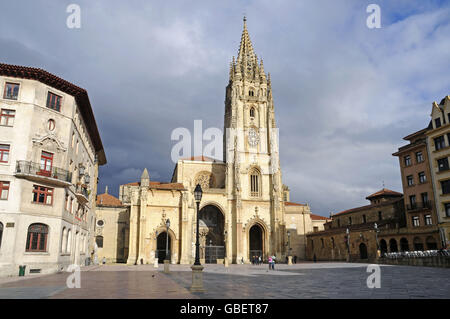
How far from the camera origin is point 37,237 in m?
22.8

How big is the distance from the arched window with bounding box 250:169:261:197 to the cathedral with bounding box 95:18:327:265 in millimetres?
159

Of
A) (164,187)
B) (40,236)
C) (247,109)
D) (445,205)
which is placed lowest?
(40,236)

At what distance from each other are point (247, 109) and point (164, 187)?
19.7m

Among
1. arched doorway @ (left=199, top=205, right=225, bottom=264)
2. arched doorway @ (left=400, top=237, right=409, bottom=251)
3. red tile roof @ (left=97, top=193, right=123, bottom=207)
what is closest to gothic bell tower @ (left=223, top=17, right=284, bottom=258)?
arched doorway @ (left=199, top=205, right=225, bottom=264)

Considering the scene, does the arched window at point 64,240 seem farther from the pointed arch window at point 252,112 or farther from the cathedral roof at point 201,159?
the pointed arch window at point 252,112

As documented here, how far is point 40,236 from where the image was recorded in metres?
23.0

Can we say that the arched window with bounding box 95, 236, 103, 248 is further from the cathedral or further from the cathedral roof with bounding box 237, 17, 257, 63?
the cathedral roof with bounding box 237, 17, 257, 63

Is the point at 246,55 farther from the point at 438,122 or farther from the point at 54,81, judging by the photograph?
the point at 54,81

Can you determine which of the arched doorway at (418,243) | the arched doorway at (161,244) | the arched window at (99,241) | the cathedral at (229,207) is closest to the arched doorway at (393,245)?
the arched doorway at (418,243)

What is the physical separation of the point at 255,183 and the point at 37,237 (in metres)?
35.2

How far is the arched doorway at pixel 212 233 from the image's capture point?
49375mm

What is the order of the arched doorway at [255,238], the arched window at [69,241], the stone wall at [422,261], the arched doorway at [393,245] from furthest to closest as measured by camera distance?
1. the arched doorway at [255,238]
2. the arched doorway at [393,245]
3. the arched window at [69,241]
4. the stone wall at [422,261]

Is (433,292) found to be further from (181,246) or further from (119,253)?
(119,253)
